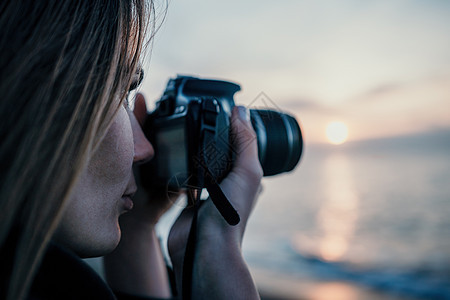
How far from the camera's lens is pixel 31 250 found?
41cm

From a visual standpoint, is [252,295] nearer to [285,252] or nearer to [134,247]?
[134,247]

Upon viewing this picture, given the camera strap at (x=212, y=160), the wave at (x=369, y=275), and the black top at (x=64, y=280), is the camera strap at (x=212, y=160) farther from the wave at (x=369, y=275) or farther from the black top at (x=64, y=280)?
the wave at (x=369, y=275)

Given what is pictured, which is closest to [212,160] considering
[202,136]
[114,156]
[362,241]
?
[202,136]

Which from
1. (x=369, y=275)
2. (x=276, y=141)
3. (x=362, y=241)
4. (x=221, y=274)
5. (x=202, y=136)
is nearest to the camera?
(x=221, y=274)

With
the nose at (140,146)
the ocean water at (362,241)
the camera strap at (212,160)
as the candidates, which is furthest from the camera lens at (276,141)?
the ocean water at (362,241)

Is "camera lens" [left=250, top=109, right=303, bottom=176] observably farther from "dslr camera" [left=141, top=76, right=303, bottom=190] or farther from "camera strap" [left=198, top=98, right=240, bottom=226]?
"camera strap" [left=198, top=98, right=240, bottom=226]

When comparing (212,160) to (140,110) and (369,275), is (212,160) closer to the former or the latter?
(140,110)

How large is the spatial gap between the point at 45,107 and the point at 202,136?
0.48 metres

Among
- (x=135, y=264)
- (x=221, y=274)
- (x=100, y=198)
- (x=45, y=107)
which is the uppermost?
(x=45, y=107)

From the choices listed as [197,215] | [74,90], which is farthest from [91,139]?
[197,215]

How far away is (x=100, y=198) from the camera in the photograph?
607 millimetres

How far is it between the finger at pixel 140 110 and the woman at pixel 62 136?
477mm

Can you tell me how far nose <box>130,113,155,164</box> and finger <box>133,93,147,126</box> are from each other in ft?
0.52

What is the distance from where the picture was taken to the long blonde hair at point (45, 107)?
Answer: 42 centimetres
